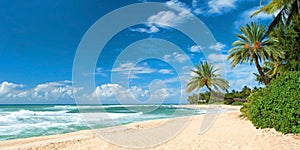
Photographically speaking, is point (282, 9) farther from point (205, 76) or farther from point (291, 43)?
point (205, 76)

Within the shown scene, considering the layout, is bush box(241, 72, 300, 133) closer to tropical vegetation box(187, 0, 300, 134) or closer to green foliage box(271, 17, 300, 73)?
tropical vegetation box(187, 0, 300, 134)

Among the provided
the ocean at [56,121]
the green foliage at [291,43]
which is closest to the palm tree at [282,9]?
the green foliage at [291,43]

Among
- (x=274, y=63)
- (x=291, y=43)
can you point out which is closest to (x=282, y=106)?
(x=291, y=43)

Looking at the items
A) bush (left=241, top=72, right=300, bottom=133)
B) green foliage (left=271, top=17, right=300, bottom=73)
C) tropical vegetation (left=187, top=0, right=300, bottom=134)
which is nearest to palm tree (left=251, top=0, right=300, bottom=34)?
tropical vegetation (left=187, top=0, right=300, bottom=134)

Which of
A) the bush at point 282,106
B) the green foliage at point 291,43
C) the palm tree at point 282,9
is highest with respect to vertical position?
the palm tree at point 282,9

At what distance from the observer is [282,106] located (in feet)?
26.2

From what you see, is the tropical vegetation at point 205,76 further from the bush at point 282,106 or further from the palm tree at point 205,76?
the bush at point 282,106

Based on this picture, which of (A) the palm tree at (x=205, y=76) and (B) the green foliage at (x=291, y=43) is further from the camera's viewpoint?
A: (A) the palm tree at (x=205, y=76)

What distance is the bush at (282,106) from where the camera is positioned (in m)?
7.65

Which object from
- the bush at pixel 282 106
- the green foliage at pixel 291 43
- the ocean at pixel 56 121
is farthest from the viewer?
the ocean at pixel 56 121

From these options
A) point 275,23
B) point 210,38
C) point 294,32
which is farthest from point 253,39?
point 210,38

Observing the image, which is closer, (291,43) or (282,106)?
(282,106)

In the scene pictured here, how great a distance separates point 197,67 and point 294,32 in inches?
641

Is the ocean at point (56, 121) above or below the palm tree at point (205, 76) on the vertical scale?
below
